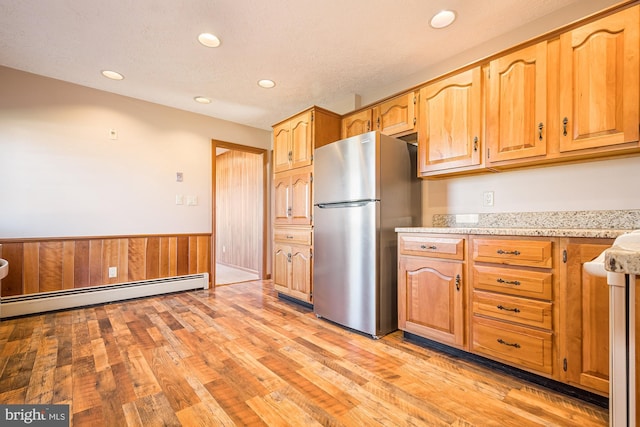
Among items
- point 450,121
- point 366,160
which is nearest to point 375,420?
point 366,160

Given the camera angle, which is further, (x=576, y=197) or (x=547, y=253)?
(x=576, y=197)

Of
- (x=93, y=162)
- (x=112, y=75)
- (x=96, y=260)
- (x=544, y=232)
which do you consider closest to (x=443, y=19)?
(x=544, y=232)

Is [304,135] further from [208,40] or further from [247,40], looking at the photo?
[208,40]

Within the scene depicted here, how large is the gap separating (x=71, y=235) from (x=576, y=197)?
448cm

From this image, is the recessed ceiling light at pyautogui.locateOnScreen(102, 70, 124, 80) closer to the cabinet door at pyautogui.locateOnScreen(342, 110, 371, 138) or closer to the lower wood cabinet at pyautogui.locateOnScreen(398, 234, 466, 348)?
the cabinet door at pyautogui.locateOnScreen(342, 110, 371, 138)

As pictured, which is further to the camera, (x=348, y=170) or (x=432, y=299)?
(x=348, y=170)

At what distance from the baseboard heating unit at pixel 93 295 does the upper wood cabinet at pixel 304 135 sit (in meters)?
1.94

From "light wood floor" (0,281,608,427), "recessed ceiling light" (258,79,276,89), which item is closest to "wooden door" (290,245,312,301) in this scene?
"light wood floor" (0,281,608,427)

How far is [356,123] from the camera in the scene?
3.09 m

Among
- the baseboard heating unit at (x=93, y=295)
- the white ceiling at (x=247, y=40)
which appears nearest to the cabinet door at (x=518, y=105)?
the white ceiling at (x=247, y=40)

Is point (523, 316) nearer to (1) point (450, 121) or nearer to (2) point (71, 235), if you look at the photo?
(1) point (450, 121)

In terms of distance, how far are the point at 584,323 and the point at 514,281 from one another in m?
0.35

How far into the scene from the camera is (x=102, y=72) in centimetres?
285

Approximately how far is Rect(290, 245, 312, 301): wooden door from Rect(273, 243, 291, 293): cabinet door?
85mm
